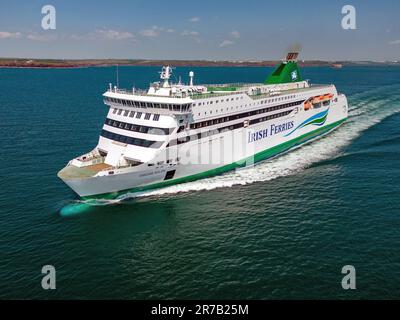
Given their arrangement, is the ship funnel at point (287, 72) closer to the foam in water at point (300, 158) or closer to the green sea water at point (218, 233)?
the foam in water at point (300, 158)

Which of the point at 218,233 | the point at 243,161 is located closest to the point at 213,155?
the point at 243,161

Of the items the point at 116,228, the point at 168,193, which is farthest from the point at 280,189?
the point at 116,228

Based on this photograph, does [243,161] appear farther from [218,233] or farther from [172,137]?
[218,233]

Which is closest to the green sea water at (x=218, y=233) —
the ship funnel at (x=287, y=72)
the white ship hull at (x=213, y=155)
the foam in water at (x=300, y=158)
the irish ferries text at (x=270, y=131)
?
the foam in water at (x=300, y=158)

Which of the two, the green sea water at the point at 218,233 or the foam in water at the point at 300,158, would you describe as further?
the foam in water at the point at 300,158

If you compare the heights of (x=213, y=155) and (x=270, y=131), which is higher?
(x=270, y=131)
